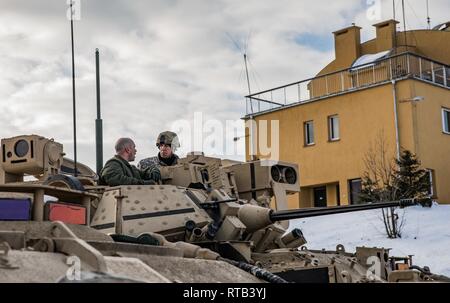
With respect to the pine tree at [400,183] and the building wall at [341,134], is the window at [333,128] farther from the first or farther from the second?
the pine tree at [400,183]

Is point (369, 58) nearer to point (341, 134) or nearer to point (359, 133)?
point (341, 134)

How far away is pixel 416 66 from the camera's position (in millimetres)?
33094

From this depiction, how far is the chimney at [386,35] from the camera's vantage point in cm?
3625

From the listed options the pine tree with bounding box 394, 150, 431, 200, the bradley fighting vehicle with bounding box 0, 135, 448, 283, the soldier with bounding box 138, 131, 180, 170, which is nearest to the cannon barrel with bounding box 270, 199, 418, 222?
the bradley fighting vehicle with bounding box 0, 135, 448, 283

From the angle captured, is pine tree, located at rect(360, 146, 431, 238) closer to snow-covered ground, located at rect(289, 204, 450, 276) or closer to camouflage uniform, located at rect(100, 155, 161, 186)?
snow-covered ground, located at rect(289, 204, 450, 276)

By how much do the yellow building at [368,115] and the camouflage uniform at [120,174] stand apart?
21199 mm

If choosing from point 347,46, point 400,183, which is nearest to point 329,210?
point 400,183

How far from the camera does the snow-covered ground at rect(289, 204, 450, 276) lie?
23.3 metres

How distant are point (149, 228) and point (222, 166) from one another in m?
2.57

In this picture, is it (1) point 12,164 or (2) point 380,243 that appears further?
(2) point 380,243

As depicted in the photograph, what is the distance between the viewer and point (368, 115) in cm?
3259
